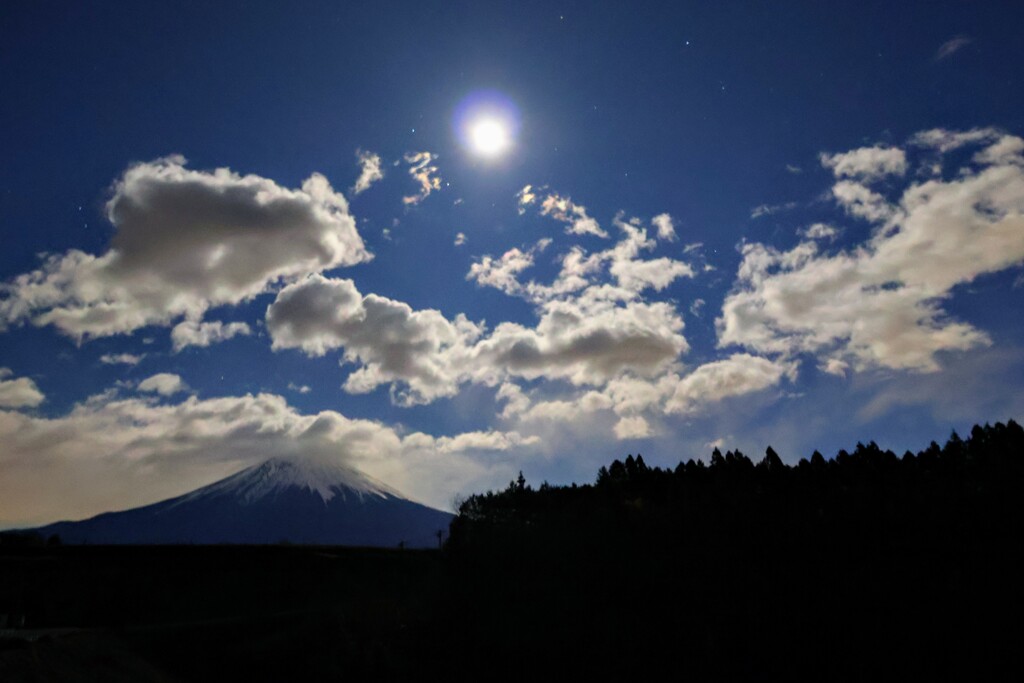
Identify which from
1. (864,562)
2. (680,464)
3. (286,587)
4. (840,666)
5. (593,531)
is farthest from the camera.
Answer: (680,464)

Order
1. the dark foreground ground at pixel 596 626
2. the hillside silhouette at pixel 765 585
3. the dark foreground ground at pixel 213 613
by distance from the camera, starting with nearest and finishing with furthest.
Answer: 1. the dark foreground ground at pixel 596 626
2. the hillside silhouette at pixel 765 585
3. the dark foreground ground at pixel 213 613

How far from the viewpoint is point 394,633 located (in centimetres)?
3938

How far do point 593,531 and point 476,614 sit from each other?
1072cm

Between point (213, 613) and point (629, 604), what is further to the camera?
point (213, 613)

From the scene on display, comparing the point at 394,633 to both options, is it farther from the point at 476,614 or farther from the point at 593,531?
the point at 593,531

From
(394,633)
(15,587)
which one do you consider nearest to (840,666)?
(394,633)

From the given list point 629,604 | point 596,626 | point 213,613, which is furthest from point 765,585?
point 213,613

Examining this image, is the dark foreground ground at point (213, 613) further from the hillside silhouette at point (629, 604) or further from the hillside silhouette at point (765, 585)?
the hillside silhouette at point (765, 585)

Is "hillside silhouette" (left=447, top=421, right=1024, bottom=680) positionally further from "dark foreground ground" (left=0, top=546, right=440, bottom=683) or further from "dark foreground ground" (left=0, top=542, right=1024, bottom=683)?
"dark foreground ground" (left=0, top=546, right=440, bottom=683)

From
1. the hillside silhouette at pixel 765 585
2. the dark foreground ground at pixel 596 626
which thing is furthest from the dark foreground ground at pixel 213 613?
the hillside silhouette at pixel 765 585

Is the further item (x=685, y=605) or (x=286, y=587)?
(x=286, y=587)

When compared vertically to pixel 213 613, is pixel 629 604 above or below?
above

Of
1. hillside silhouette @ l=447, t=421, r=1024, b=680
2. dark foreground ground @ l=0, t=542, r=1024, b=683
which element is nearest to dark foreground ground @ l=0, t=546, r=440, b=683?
dark foreground ground @ l=0, t=542, r=1024, b=683

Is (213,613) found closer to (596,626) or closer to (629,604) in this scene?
(596,626)
